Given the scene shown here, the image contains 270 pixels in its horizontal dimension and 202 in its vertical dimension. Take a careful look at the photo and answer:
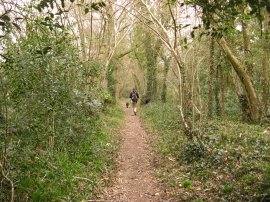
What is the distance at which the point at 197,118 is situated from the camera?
50.1 ft

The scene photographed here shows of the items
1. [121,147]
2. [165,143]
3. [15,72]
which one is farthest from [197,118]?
[15,72]

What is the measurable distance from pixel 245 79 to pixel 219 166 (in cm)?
754

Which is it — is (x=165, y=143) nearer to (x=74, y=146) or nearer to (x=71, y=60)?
(x=74, y=146)

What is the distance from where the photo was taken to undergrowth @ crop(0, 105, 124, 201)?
Answer: 5.83m

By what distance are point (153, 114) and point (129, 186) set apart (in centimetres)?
1371

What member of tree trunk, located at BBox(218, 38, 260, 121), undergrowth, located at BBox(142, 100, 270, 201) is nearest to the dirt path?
undergrowth, located at BBox(142, 100, 270, 201)

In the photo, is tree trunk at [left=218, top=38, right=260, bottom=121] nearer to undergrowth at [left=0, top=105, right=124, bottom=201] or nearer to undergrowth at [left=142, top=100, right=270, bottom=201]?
undergrowth at [left=142, top=100, right=270, bottom=201]

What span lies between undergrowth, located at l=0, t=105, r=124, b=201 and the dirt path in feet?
1.47

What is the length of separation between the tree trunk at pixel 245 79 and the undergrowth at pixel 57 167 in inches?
306

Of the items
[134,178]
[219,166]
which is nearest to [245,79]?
[219,166]

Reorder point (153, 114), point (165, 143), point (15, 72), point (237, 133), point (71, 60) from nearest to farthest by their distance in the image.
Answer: point (15, 72) < point (71, 60) < point (237, 133) < point (165, 143) < point (153, 114)

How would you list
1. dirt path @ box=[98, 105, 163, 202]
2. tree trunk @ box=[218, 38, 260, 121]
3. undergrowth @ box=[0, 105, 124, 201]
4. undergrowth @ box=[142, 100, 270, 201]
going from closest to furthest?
undergrowth @ box=[0, 105, 124, 201] < undergrowth @ box=[142, 100, 270, 201] < dirt path @ box=[98, 105, 163, 202] < tree trunk @ box=[218, 38, 260, 121]

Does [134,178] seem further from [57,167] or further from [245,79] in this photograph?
[245,79]

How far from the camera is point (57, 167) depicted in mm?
6977
